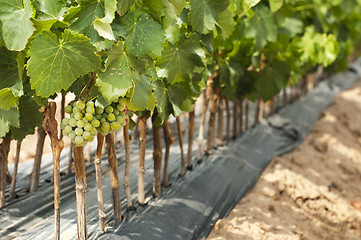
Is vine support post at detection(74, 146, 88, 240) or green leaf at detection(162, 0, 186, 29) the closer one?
green leaf at detection(162, 0, 186, 29)

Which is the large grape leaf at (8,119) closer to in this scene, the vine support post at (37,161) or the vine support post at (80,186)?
the vine support post at (80,186)

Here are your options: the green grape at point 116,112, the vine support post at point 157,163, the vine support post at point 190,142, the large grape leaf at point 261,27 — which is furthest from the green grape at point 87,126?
the large grape leaf at point 261,27

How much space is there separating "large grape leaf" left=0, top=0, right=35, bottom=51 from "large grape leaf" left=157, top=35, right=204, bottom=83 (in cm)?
62

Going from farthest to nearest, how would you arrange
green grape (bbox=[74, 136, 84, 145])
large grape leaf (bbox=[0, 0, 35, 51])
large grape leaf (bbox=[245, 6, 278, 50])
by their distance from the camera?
large grape leaf (bbox=[245, 6, 278, 50])
green grape (bbox=[74, 136, 84, 145])
large grape leaf (bbox=[0, 0, 35, 51])

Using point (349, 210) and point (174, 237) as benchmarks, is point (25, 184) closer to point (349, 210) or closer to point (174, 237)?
point (174, 237)

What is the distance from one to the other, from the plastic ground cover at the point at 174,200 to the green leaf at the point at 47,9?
1.04 m

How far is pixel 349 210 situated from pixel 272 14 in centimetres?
151

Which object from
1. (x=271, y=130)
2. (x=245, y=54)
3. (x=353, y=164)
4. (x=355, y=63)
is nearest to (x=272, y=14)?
(x=245, y=54)

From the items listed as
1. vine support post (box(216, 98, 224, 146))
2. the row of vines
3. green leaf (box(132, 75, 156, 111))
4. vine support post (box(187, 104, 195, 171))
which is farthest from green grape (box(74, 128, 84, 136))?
vine support post (box(216, 98, 224, 146))

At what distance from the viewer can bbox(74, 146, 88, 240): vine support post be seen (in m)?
1.57

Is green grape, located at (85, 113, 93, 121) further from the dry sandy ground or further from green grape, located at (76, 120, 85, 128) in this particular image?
the dry sandy ground

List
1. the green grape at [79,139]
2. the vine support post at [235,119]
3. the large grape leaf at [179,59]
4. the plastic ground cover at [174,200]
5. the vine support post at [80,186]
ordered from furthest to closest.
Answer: the vine support post at [235,119]
the plastic ground cover at [174,200]
the large grape leaf at [179,59]
the vine support post at [80,186]
the green grape at [79,139]

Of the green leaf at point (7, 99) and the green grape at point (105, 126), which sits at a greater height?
the green leaf at point (7, 99)

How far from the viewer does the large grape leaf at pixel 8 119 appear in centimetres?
152
